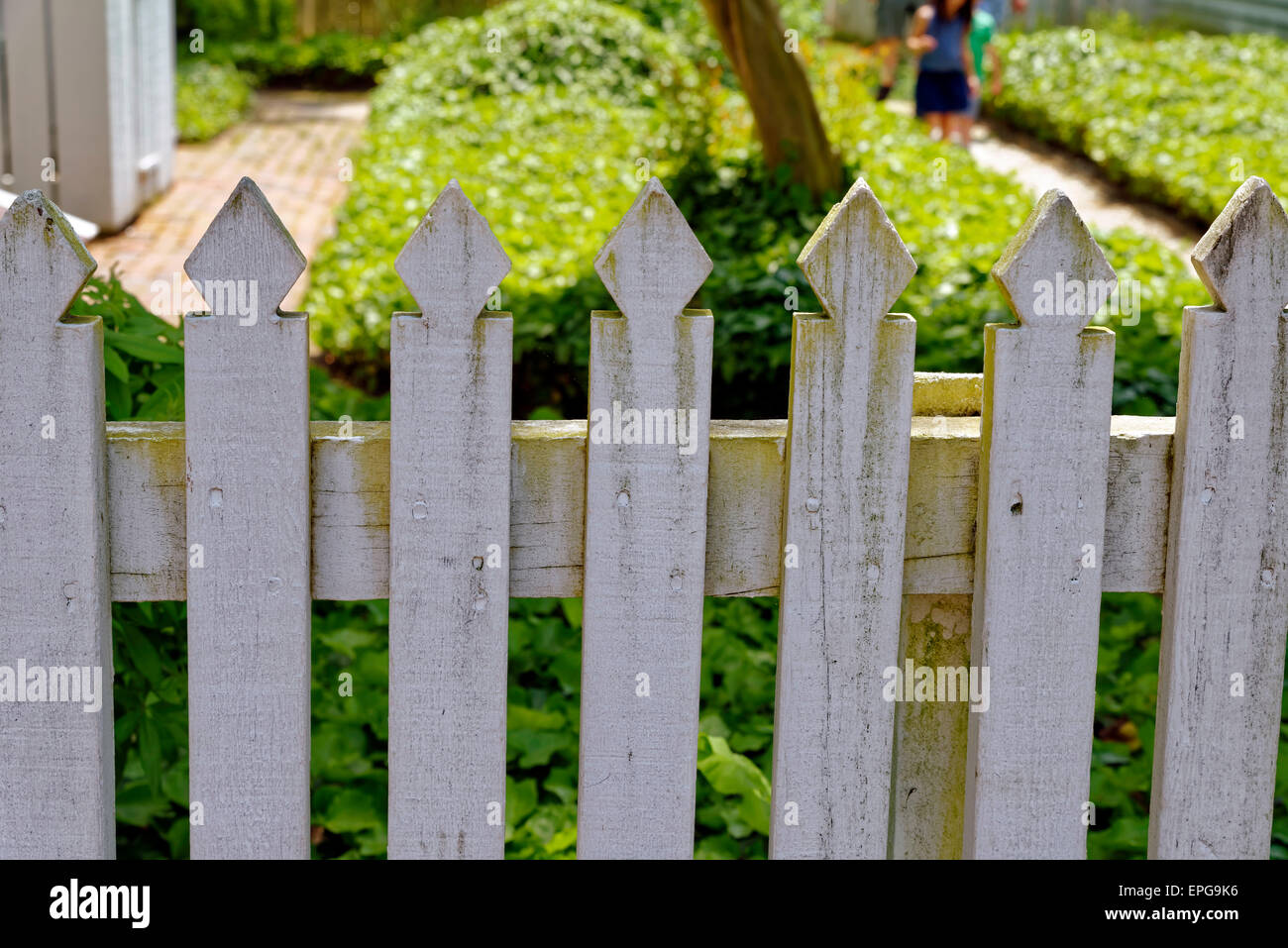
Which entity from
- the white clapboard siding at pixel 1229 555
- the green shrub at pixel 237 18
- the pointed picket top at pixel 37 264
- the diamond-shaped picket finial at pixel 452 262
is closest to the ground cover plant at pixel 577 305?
the pointed picket top at pixel 37 264

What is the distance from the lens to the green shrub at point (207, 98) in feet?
46.0

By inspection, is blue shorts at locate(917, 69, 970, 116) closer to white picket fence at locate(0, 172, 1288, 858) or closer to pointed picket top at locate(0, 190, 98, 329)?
white picket fence at locate(0, 172, 1288, 858)

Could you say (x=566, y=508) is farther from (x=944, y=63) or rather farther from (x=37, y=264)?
(x=944, y=63)

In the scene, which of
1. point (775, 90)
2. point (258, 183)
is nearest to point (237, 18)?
point (775, 90)

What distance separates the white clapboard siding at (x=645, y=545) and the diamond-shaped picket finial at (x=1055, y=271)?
36 cm

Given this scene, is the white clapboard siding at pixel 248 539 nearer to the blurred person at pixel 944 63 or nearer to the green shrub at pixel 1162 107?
the green shrub at pixel 1162 107

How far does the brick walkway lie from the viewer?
9047mm

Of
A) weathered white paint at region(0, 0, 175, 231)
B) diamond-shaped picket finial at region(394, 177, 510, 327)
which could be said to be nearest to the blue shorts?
weathered white paint at region(0, 0, 175, 231)

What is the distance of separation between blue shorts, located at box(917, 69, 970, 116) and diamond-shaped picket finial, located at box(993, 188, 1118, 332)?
9752 millimetres

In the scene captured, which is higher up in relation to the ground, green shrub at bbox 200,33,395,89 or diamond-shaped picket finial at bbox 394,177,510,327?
green shrub at bbox 200,33,395,89

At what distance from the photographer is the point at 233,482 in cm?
174
